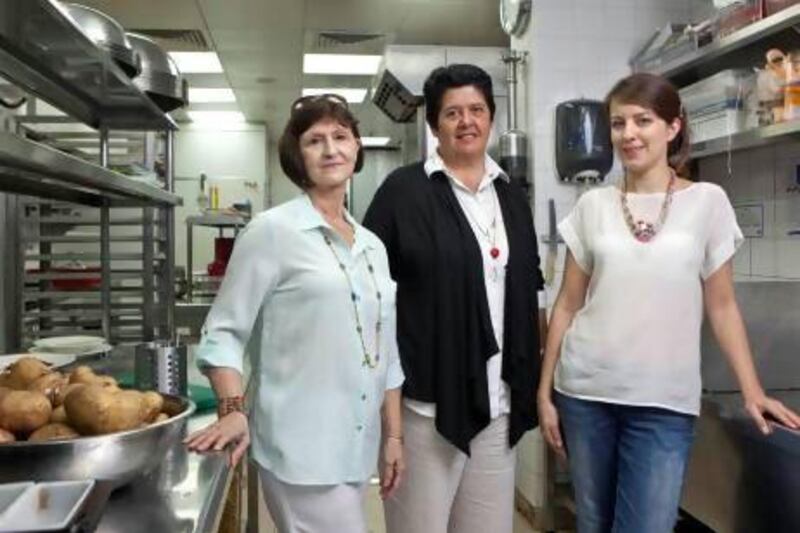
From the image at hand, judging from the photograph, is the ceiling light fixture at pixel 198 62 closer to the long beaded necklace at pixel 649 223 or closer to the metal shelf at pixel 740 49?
the metal shelf at pixel 740 49

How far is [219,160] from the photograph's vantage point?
890cm

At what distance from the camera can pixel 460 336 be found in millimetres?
1633

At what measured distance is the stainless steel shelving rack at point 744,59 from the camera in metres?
2.17

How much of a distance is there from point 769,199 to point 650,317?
142 centimetres

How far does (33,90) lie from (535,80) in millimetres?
1975

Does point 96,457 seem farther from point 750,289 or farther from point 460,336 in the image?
point 750,289

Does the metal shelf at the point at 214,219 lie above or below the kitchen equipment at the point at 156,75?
below

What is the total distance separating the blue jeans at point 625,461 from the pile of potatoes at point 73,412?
2.97 feet

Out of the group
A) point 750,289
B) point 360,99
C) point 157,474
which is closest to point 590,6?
point 750,289

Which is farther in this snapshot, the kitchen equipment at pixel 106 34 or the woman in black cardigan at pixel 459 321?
the kitchen equipment at pixel 106 34

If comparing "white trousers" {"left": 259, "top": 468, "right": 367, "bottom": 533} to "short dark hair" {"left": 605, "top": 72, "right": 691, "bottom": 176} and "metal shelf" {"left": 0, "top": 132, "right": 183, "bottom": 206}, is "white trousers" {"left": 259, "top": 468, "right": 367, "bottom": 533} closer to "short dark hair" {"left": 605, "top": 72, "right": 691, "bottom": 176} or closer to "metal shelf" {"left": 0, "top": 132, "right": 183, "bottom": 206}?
"metal shelf" {"left": 0, "top": 132, "right": 183, "bottom": 206}

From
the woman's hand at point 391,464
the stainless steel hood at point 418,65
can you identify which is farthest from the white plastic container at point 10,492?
the stainless steel hood at point 418,65

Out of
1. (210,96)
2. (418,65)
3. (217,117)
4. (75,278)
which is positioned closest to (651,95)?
(418,65)


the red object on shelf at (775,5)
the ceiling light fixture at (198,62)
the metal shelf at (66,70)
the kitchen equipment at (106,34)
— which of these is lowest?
the metal shelf at (66,70)
